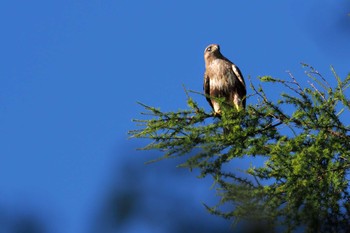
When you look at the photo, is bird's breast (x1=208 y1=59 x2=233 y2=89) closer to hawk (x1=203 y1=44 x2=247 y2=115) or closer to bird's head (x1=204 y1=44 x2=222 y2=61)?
hawk (x1=203 y1=44 x2=247 y2=115)

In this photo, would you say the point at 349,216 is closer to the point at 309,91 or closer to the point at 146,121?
the point at 309,91

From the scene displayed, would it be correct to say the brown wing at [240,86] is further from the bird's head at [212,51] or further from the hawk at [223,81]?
the bird's head at [212,51]

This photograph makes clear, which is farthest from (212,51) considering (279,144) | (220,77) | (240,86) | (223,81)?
(279,144)

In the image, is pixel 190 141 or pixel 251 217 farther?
pixel 190 141

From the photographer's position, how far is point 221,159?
6754 millimetres

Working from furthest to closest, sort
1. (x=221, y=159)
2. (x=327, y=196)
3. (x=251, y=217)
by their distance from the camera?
(x=221, y=159), (x=327, y=196), (x=251, y=217)

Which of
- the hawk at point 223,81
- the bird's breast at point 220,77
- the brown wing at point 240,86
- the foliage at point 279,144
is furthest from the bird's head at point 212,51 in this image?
the foliage at point 279,144

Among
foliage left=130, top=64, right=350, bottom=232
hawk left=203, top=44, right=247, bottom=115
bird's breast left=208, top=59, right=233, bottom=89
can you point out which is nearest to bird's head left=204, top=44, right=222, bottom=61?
hawk left=203, top=44, right=247, bottom=115

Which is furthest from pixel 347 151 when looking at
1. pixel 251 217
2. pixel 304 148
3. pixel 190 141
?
pixel 251 217

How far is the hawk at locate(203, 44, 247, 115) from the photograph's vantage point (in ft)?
37.6

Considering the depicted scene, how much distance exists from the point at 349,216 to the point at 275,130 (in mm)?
1564

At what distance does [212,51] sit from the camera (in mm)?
12445

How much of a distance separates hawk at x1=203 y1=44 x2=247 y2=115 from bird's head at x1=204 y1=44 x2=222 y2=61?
0.10 metres

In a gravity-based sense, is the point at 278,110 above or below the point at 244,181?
above
